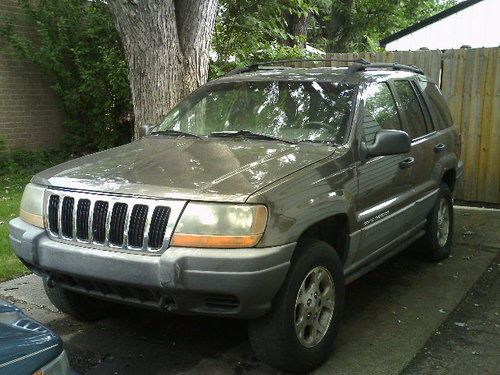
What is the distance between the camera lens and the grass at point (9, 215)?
5.41m

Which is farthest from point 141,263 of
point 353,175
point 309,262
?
point 353,175

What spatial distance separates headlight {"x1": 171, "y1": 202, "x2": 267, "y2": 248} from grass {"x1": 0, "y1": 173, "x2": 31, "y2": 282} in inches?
117

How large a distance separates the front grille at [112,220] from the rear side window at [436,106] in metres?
3.29

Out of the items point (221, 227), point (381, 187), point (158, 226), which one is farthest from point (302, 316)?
point (381, 187)

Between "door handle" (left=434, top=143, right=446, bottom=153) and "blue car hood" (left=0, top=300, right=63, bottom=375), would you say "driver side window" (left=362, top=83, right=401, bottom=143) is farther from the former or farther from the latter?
"blue car hood" (left=0, top=300, right=63, bottom=375)

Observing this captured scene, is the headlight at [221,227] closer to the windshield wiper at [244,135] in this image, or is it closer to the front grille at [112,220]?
the front grille at [112,220]

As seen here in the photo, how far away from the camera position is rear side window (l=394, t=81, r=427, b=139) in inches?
196

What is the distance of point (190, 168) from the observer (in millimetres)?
3533

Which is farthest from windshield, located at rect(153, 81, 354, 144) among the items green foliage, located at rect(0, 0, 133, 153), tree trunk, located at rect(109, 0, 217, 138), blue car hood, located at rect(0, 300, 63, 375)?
green foliage, located at rect(0, 0, 133, 153)

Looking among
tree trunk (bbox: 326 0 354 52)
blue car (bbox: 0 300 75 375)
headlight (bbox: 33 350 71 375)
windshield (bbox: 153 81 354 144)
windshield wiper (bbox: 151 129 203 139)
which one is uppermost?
tree trunk (bbox: 326 0 354 52)

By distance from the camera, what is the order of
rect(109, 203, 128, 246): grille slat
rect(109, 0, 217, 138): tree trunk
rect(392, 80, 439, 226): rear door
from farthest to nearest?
rect(109, 0, 217, 138): tree trunk
rect(392, 80, 439, 226): rear door
rect(109, 203, 128, 246): grille slat

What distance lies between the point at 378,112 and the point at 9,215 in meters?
4.89

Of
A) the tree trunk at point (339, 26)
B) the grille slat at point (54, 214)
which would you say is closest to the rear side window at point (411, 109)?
the grille slat at point (54, 214)

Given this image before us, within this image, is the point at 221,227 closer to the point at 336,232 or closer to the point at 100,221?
the point at 100,221
